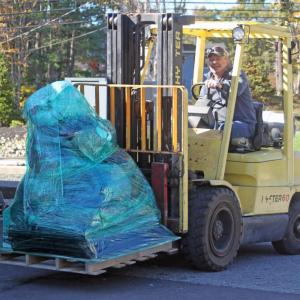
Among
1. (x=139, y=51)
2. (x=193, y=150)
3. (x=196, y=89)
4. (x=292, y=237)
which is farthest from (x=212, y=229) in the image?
(x=196, y=89)

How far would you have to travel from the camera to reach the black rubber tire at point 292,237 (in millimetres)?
9641

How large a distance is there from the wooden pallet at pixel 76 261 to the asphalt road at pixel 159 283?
0.25 m

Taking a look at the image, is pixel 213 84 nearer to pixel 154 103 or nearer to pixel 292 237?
pixel 154 103

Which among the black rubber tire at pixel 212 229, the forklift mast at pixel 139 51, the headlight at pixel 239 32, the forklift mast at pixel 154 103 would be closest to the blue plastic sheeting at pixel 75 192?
the forklift mast at pixel 154 103

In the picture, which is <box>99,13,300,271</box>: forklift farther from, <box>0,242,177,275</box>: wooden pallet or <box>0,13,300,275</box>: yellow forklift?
<box>0,242,177,275</box>: wooden pallet

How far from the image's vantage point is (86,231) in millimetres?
6738

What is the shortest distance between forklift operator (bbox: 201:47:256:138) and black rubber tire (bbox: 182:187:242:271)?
1040mm

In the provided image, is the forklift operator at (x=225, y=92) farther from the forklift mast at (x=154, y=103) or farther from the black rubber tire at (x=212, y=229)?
the black rubber tire at (x=212, y=229)

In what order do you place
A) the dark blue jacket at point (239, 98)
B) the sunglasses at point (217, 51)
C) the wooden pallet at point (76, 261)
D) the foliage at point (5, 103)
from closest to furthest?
the wooden pallet at point (76, 261), the dark blue jacket at point (239, 98), the sunglasses at point (217, 51), the foliage at point (5, 103)

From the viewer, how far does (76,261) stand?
6863 mm

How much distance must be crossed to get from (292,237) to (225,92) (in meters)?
2.36

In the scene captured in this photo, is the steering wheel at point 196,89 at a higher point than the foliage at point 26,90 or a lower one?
lower

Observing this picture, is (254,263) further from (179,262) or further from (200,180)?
(200,180)

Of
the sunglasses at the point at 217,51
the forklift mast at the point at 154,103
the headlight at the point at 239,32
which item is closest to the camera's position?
the forklift mast at the point at 154,103
